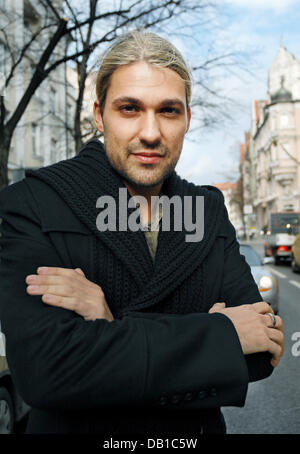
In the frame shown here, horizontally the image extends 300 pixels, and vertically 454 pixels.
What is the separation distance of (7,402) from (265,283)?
5.21 m

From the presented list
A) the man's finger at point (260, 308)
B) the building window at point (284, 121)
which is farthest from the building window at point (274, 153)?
the man's finger at point (260, 308)

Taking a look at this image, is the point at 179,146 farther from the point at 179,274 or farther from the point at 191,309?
the point at 191,309

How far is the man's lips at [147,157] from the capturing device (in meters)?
1.40

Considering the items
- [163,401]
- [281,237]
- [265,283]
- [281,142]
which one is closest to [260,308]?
[163,401]

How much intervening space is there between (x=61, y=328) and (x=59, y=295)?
119 millimetres

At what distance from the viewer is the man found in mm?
1142

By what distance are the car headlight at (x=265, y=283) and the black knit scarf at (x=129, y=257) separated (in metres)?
6.29

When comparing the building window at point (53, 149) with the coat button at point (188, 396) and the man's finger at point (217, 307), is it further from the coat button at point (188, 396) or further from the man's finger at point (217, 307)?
the coat button at point (188, 396)

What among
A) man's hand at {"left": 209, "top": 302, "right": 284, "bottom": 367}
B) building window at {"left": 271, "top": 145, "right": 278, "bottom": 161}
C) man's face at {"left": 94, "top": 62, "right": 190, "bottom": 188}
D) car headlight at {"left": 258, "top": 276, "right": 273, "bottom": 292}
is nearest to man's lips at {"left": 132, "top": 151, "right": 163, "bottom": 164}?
man's face at {"left": 94, "top": 62, "right": 190, "bottom": 188}

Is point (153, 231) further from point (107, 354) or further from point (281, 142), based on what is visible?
point (281, 142)

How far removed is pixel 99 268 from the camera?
4.46 ft

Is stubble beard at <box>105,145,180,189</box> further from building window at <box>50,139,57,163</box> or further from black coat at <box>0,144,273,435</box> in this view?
building window at <box>50,139,57,163</box>

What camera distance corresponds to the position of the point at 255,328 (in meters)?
1.36
